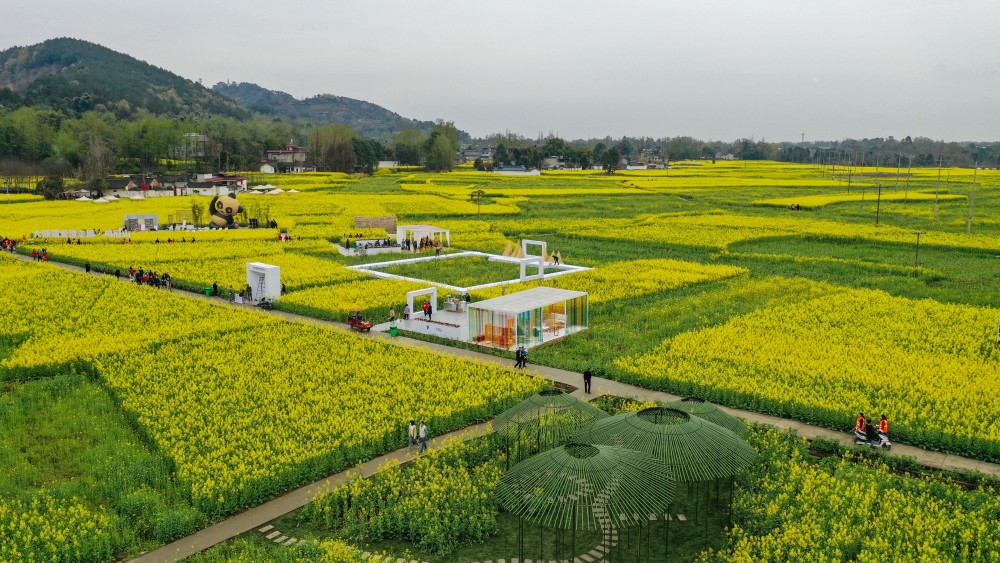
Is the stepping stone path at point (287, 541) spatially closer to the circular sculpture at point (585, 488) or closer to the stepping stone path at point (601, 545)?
the stepping stone path at point (601, 545)

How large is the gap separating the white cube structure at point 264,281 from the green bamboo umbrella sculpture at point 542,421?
70.4ft

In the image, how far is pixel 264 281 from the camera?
36562 millimetres

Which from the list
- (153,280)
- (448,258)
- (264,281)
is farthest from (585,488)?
(448,258)

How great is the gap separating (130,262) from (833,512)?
43.2 m

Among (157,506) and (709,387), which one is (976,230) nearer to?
(709,387)

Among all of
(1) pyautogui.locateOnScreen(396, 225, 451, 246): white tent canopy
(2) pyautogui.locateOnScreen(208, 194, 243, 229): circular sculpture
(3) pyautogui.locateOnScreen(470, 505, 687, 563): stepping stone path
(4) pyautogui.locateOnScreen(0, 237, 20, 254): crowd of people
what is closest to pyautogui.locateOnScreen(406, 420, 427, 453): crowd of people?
(3) pyautogui.locateOnScreen(470, 505, 687, 563): stepping stone path

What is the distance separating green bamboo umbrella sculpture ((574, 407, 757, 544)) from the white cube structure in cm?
2361

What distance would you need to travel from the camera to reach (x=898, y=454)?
18.6 m

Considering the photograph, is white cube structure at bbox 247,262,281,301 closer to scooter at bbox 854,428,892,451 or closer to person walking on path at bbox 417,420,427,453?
person walking on path at bbox 417,420,427,453

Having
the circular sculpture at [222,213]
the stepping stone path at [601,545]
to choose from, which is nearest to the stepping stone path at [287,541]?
the stepping stone path at [601,545]

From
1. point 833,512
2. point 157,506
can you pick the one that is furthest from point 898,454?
point 157,506

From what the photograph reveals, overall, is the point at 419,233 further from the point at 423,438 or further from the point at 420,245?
the point at 423,438

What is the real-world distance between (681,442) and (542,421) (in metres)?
3.39

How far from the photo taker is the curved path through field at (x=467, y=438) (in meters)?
14.8
